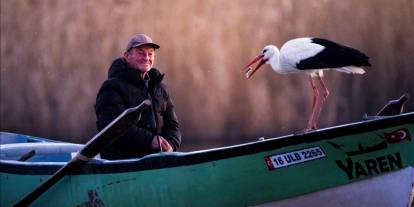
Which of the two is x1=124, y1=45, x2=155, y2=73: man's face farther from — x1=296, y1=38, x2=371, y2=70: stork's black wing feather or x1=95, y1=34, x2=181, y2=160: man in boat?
x1=296, y1=38, x2=371, y2=70: stork's black wing feather

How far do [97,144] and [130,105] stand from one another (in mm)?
438

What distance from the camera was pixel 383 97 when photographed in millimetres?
14109

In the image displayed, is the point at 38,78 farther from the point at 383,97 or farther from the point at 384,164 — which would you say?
the point at 384,164

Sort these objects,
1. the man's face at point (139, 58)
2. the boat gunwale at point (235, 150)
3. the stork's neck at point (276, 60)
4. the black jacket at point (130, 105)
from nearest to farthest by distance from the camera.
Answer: the boat gunwale at point (235, 150) < the stork's neck at point (276, 60) < the black jacket at point (130, 105) < the man's face at point (139, 58)

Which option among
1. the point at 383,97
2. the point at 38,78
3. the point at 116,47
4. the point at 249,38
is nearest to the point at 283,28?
the point at 249,38

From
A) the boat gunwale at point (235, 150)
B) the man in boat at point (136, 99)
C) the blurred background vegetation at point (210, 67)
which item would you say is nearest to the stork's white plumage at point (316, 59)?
the boat gunwale at point (235, 150)

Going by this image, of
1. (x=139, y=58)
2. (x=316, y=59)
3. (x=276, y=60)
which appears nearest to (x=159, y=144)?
(x=139, y=58)

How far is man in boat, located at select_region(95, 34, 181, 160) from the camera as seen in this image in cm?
546

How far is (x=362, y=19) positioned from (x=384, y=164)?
392 inches

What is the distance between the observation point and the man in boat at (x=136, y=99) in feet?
17.9

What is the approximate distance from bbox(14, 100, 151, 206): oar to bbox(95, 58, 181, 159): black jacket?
9.3 inches

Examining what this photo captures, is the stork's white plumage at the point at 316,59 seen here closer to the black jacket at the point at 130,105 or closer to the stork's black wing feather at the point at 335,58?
the stork's black wing feather at the point at 335,58

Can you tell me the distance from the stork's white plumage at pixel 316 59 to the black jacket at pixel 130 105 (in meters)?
1.05

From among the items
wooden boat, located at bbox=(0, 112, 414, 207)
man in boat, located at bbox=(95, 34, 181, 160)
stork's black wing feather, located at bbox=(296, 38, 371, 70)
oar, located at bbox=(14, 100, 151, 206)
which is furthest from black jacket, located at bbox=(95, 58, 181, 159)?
stork's black wing feather, located at bbox=(296, 38, 371, 70)
